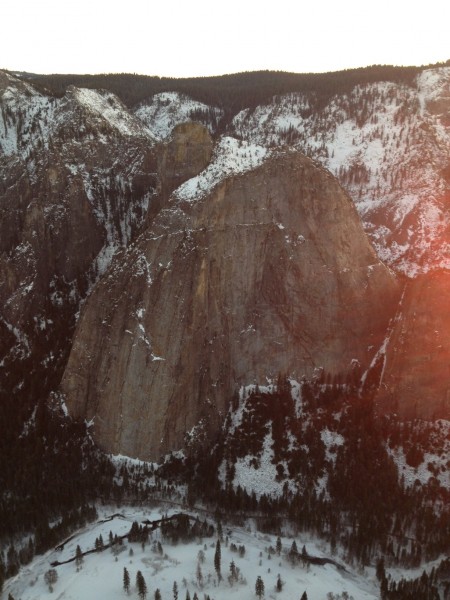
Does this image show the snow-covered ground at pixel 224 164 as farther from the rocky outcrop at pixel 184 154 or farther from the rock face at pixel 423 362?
the rock face at pixel 423 362

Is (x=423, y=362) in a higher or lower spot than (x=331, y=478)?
higher

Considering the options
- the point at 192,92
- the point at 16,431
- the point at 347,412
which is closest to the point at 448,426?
the point at 347,412

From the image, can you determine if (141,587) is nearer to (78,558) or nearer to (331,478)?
(78,558)

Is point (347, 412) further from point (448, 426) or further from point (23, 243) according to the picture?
point (23, 243)

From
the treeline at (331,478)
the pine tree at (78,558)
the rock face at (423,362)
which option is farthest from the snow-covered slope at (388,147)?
the pine tree at (78,558)

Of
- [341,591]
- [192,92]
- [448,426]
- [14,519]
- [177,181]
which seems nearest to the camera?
[341,591]

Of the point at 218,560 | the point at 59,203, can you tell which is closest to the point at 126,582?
the point at 218,560

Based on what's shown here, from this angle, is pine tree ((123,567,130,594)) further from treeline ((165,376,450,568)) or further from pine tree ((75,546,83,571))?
treeline ((165,376,450,568))
